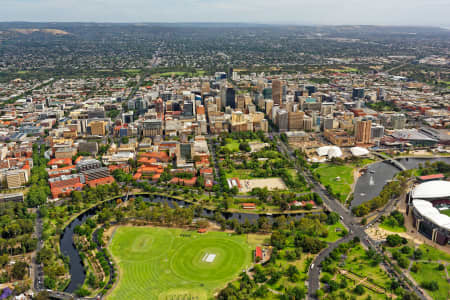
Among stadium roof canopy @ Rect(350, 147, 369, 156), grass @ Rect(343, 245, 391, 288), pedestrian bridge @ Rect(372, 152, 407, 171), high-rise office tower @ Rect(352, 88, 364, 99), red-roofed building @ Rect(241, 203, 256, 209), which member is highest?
high-rise office tower @ Rect(352, 88, 364, 99)

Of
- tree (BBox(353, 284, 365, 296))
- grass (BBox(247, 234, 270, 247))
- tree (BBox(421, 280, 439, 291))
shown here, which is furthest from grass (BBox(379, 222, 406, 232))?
grass (BBox(247, 234, 270, 247))

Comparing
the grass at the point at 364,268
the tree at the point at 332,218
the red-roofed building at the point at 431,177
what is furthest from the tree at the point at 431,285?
the red-roofed building at the point at 431,177

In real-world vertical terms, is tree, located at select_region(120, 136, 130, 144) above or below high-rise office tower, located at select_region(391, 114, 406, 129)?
below

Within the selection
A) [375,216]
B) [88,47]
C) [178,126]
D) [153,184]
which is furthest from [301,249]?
[88,47]

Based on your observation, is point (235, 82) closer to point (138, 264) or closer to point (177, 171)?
point (177, 171)

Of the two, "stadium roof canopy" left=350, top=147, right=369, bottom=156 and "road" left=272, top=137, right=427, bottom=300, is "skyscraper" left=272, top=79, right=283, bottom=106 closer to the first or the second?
"stadium roof canopy" left=350, top=147, right=369, bottom=156

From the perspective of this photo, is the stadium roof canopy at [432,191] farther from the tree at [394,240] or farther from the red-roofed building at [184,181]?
the red-roofed building at [184,181]

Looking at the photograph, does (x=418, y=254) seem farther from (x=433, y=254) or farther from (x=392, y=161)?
(x=392, y=161)
